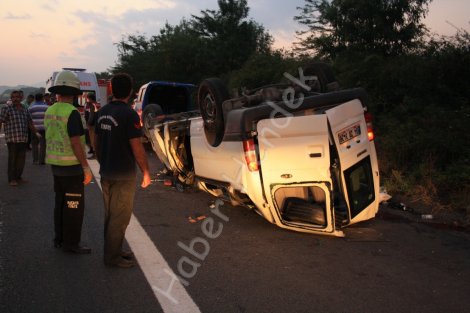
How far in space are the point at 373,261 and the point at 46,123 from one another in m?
3.50

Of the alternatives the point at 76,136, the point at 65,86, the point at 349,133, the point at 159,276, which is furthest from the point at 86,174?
the point at 349,133

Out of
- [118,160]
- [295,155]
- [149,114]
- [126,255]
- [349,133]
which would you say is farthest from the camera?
[149,114]

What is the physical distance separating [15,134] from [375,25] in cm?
1016

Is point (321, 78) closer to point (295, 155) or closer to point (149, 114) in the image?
point (295, 155)

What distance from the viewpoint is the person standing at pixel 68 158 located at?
458 centimetres

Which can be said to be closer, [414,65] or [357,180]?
[357,180]

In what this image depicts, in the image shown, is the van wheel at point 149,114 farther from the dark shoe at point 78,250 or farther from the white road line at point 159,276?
the dark shoe at point 78,250

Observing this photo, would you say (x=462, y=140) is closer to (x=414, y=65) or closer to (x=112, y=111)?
(x=414, y=65)

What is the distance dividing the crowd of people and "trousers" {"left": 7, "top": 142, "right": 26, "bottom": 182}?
3.90 meters

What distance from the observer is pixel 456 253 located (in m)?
4.77

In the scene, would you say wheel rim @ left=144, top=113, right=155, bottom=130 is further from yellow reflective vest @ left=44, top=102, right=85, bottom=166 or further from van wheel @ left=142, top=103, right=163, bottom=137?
yellow reflective vest @ left=44, top=102, right=85, bottom=166

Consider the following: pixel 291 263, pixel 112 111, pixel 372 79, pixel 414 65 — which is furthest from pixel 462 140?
pixel 112 111

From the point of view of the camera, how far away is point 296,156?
15.7 feet

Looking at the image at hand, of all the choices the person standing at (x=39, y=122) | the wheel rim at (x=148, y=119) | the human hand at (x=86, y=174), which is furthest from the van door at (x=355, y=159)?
the person standing at (x=39, y=122)
